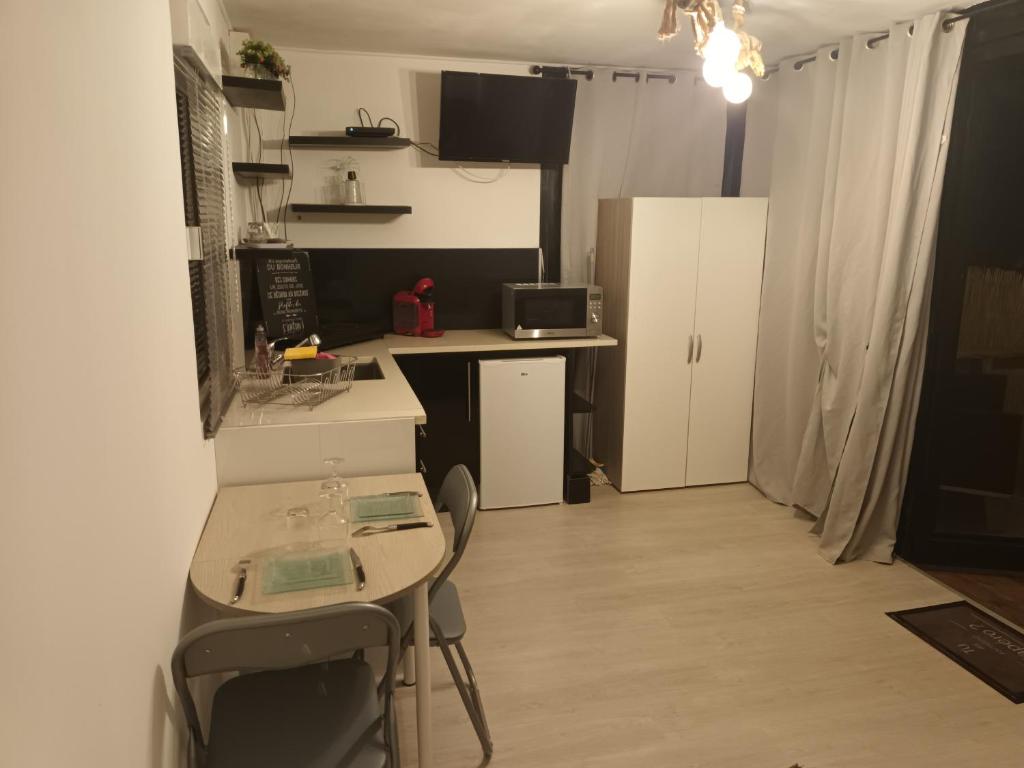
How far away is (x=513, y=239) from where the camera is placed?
4355 millimetres

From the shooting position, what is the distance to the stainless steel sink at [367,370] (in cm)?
338

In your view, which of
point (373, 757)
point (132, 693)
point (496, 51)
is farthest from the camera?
point (496, 51)

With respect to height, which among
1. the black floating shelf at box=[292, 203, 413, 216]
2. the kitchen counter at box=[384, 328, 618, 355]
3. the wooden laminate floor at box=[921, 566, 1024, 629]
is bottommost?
the wooden laminate floor at box=[921, 566, 1024, 629]

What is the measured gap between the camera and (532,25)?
11.0 feet

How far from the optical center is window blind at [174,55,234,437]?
2055 millimetres

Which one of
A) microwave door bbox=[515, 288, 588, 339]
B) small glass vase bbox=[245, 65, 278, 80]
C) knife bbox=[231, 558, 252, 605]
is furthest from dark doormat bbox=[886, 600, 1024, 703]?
small glass vase bbox=[245, 65, 278, 80]

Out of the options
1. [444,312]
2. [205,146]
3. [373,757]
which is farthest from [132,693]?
[444,312]

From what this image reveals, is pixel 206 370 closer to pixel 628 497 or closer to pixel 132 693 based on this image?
pixel 132 693

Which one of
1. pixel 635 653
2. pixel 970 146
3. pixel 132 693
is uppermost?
pixel 970 146

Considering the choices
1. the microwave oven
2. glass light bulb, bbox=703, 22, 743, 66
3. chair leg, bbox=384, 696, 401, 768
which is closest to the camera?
chair leg, bbox=384, 696, 401, 768

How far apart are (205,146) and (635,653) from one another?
229 cm

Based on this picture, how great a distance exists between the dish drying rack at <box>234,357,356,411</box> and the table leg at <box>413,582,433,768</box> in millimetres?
930

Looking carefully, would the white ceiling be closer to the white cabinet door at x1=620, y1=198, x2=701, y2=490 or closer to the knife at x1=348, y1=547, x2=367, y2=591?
the white cabinet door at x1=620, y1=198, x2=701, y2=490

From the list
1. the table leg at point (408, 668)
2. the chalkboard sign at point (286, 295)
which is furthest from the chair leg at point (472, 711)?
the chalkboard sign at point (286, 295)
